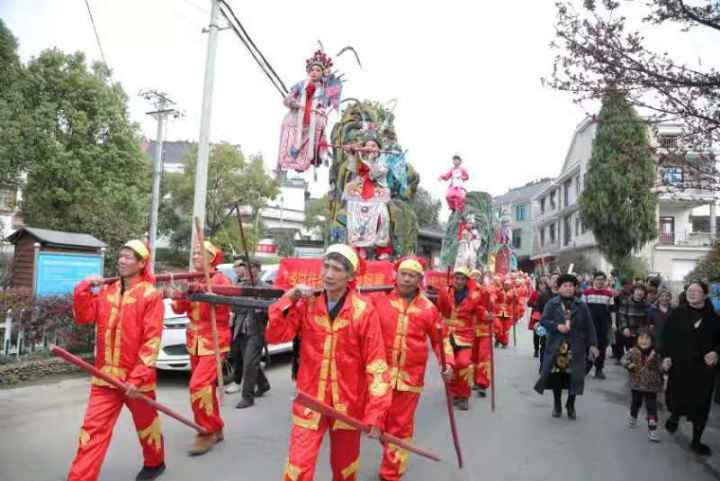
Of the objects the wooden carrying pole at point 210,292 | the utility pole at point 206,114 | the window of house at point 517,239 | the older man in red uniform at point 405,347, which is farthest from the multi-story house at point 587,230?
the wooden carrying pole at point 210,292

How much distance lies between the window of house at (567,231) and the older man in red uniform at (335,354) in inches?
1519

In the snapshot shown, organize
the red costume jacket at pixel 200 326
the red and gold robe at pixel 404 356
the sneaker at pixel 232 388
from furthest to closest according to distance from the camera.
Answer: the sneaker at pixel 232 388
the red costume jacket at pixel 200 326
the red and gold robe at pixel 404 356

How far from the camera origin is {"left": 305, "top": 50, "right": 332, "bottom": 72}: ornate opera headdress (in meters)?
8.85

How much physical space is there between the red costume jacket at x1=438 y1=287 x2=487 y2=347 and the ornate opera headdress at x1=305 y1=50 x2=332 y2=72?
4224mm

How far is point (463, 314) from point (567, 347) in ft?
4.27

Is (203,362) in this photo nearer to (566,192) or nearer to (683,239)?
(683,239)

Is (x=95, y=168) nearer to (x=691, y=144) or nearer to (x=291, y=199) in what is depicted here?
(x=691, y=144)

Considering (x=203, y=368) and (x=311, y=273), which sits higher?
(x=311, y=273)

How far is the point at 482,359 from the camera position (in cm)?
812

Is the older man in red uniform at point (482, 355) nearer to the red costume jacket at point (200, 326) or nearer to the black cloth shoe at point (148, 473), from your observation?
the red costume jacket at point (200, 326)

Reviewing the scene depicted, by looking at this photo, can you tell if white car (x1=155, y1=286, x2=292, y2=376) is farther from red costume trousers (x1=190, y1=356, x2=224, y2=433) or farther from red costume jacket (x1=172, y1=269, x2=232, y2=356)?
red costume trousers (x1=190, y1=356, x2=224, y2=433)

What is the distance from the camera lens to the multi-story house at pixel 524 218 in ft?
160

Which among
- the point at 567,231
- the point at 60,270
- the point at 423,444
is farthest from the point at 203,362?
the point at 567,231

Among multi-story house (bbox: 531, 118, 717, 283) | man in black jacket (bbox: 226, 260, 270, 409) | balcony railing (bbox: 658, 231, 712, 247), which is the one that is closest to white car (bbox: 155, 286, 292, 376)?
man in black jacket (bbox: 226, 260, 270, 409)
